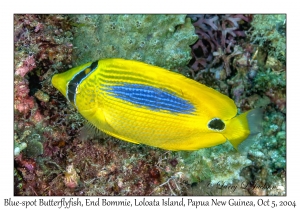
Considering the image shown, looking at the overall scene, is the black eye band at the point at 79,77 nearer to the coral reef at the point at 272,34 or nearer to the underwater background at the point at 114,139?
the underwater background at the point at 114,139

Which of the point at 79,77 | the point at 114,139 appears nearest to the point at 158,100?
the point at 79,77

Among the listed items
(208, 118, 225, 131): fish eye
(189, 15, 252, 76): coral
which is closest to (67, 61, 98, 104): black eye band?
(208, 118, 225, 131): fish eye

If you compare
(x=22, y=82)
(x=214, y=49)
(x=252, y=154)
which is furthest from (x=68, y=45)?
(x=252, y=154)

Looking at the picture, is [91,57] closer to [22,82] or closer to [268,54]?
[22,82]

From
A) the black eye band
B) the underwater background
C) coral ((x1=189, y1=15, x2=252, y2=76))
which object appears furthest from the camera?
coral ((x1=189, y1=15, x2=252, y2=76))

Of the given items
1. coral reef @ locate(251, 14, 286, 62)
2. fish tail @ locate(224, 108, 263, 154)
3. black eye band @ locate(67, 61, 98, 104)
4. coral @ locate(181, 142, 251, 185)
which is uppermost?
coral reef @ locate(251, 14, 286, 62)

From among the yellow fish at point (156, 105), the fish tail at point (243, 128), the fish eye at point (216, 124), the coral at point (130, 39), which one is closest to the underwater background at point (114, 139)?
the coral at point (130, 39)

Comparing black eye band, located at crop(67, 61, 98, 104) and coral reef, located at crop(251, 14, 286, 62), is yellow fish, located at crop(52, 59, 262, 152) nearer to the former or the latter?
black eye band, located at crop(67, 61, 98, 104)

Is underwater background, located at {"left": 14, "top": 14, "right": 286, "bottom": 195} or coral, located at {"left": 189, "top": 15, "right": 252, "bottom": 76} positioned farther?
coral, located at {"left": 189, "top": 15, "right": 252, "bottom": 76}

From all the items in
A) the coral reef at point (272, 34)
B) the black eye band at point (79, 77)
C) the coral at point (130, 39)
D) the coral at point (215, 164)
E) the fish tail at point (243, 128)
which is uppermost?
the coral reef at point (272, 34)
